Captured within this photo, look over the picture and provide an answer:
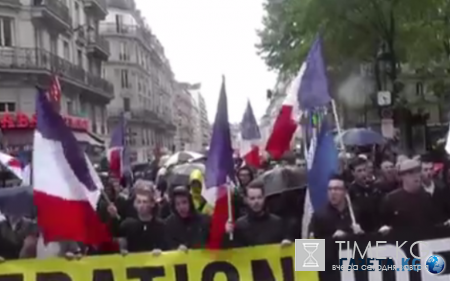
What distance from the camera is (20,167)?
1214cm

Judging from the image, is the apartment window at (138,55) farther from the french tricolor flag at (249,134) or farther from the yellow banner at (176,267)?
the yellow banner at (176,267)

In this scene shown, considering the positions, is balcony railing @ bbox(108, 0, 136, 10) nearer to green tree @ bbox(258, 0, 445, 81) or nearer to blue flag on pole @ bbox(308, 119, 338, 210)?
green tree @ bbox(258, 0, 445, 81)

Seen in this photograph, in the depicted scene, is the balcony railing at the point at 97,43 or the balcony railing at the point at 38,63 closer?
the balcony railing at the point at 38,63

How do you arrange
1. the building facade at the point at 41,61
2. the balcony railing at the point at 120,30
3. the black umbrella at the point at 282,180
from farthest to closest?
the balcony railing at the point at 120,30 < the building facade at the point at 41,61 < the black umbrella at the point at 282,180

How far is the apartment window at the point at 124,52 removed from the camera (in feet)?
268

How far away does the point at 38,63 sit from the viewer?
37.5 metres

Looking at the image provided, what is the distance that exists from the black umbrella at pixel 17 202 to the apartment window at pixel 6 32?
28.1 m

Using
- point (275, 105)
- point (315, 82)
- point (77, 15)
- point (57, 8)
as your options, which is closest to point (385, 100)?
point (315, 82)

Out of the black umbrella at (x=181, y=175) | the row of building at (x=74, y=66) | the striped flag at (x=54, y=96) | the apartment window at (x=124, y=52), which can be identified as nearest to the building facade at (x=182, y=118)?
the row of building at (x=74, y=66)

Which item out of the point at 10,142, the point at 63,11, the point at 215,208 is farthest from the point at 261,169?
the point at 63,11

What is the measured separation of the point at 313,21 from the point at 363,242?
16.2 metres

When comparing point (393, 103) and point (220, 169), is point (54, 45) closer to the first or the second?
point (393, 103)

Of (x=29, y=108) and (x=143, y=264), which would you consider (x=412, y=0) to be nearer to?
(x=143, y=264)

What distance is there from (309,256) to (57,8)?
36.5 meters
